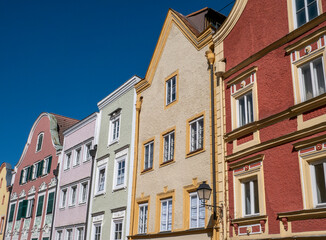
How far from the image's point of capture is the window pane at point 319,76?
10773 millimetres

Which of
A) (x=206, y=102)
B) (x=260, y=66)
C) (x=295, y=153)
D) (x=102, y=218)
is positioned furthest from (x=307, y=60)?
(x=102, y=218)

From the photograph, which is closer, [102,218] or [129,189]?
[129,189]

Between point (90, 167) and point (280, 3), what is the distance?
49.4ft

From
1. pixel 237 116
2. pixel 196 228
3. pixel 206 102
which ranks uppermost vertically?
pixel 206 102

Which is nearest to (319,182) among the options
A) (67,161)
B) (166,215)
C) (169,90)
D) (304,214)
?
(304,214)

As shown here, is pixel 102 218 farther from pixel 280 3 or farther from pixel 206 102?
pixel 280 3

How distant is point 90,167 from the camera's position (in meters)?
23.7

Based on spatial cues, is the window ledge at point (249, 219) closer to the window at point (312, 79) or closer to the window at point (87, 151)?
the window at point (312, 79)

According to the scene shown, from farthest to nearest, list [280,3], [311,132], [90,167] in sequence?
[90,167] → [280,3] → [311,132]

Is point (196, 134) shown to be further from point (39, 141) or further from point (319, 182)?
point (39, 141)

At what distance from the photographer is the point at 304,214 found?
9992 millimetres

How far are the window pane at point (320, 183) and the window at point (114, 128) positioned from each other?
525 inches

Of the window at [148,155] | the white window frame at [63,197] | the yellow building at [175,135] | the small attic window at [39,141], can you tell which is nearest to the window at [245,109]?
the yellow building at [175,135]

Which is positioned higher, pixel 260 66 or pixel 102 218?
pixel 260 66
